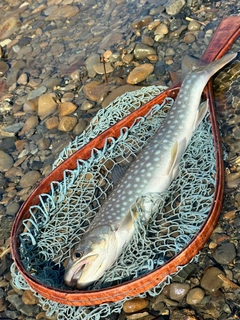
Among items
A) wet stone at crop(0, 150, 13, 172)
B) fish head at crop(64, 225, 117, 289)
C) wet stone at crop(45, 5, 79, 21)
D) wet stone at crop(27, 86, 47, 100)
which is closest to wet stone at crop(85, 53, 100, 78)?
wet stone at crop(27, 86, 47, 100)

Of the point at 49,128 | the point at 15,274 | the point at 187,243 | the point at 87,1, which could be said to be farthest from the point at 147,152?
the point at 87,1

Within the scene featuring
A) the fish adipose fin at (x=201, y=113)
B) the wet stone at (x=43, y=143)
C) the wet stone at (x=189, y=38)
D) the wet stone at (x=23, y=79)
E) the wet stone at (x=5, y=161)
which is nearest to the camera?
the fish adipose fin at (x=201, y=113)

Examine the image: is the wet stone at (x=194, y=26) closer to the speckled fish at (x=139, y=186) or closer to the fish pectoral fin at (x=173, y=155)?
the speckled fish at (x=139, y=186)

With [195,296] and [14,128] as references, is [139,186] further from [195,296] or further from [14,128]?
[14,128]

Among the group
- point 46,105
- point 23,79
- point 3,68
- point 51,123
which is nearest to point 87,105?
point 51,123

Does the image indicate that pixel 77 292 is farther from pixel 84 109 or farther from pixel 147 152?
pixel 84 109

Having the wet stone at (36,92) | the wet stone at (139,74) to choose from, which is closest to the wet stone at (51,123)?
the wet stone at (36,92)

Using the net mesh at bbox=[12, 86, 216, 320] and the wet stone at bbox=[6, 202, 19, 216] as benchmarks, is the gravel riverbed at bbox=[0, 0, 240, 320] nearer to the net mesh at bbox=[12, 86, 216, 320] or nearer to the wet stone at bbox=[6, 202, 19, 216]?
the wet stone at bbox=[6, 202, 19, 216]

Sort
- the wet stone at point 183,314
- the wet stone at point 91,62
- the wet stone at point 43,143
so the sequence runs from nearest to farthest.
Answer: the wet stone at point 183,314
the wet stone at point 43,143
the wet stone at point 91,62
